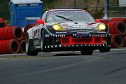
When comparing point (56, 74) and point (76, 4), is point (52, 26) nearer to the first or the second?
point (56, 74)

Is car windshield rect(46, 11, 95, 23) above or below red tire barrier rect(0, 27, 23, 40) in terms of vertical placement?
above

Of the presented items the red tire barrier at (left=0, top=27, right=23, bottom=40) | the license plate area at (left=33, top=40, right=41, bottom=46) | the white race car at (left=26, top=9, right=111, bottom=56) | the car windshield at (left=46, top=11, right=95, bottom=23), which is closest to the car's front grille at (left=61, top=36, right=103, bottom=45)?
the white race car at (left=26, top=9, right=111, bottom=56)

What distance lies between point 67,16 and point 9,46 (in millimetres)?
7077

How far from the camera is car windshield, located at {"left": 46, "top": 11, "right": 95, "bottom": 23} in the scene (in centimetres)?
1236

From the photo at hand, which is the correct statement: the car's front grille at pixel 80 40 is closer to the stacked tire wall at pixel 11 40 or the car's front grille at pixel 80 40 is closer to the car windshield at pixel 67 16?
the car windshield at pixel 67 16

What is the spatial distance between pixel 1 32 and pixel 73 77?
47.5ft

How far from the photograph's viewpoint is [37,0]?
102 ft

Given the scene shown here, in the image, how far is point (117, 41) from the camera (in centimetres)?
2123

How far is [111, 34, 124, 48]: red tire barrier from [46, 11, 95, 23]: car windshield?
8.01 metres

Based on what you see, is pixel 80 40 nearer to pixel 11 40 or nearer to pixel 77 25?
pixel 77 25

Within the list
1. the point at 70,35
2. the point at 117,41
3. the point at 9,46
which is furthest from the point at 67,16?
the point at 117,41

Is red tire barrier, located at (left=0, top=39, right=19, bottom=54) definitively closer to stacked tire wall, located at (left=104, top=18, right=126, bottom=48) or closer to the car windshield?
stacked tire wall, located at (left=104, top=18, right=126, bottom=48)

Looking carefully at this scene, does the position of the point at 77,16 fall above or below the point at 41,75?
above

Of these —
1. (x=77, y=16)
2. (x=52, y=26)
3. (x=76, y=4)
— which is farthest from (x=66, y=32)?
(x=76, y=4)
